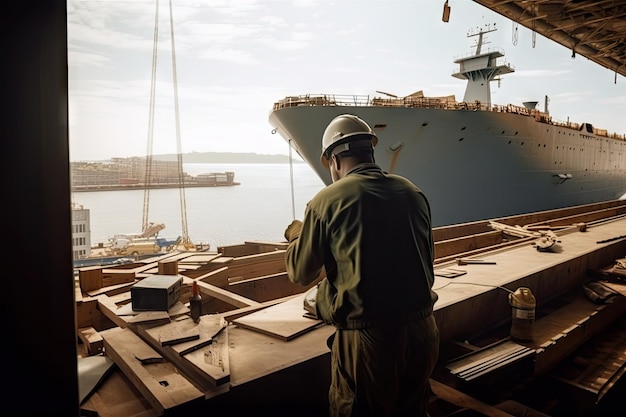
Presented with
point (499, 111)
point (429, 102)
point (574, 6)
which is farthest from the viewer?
point (499, 111)

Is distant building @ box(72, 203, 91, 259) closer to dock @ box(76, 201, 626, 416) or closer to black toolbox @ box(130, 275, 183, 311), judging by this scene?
dock @ box(76, 201, 626, 416)

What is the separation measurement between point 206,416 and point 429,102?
13.9 m

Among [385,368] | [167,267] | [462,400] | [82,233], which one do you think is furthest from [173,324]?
[82,233]

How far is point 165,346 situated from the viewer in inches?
91.4

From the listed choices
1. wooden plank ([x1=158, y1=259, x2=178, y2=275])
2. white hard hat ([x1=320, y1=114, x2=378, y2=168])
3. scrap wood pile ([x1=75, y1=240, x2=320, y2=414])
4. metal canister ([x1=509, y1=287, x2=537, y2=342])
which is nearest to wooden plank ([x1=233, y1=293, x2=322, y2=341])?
scrap wood pile ([x1=75, y1=240, x2=320, y2=414])

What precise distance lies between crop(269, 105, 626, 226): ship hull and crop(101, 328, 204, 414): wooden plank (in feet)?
38.1

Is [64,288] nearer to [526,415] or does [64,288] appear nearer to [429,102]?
[526,415]

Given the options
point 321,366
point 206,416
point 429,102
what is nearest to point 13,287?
point 206,416

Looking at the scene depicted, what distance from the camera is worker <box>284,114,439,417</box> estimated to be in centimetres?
186

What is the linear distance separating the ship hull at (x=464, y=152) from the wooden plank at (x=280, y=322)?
35.8 ft

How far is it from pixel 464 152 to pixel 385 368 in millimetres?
15088

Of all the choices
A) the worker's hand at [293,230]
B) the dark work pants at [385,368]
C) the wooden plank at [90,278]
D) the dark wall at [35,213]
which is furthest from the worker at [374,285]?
the wooden plank at [90,278]

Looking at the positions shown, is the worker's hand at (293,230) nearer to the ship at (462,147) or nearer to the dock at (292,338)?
the dock at (292,338)

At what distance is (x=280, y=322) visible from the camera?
9.35 feet
